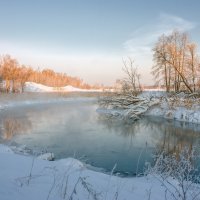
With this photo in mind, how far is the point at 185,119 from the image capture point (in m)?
21.4

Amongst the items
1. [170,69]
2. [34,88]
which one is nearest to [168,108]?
[170,69]

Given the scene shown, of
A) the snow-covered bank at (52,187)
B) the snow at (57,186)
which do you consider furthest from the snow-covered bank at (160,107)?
the snow-covered bank at (52,187)

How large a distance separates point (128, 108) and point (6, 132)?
12.0m

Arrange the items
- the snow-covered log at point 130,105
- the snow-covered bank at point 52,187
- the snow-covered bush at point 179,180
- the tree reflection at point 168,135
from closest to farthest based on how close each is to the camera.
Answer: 1. the snow-covered bank at point 52,187
2. the snow-covered bush at point 179,180
3. the tree reflection at point 168,135
4. the snow-covered log at point 130,105

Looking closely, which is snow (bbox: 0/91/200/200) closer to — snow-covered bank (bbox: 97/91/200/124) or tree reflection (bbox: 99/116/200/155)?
tree reflection (bbox: 99/116/200/155)

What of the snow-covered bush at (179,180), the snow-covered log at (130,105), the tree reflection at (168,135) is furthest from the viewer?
the snow-covered log at (130,105)

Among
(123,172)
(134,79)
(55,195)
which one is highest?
(134,79)

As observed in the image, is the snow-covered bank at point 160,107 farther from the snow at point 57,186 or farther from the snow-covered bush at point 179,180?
the snow at point 57,186

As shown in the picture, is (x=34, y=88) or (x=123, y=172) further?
(x=34, y=88)

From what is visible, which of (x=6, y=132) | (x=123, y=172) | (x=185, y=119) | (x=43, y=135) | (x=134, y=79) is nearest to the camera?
(x=123, y=172)

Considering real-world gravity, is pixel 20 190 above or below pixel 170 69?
below

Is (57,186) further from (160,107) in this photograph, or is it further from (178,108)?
(160,107)

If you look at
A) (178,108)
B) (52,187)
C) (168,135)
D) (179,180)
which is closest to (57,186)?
(52,187)

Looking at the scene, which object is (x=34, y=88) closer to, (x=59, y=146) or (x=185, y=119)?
(x=185, y=119)
